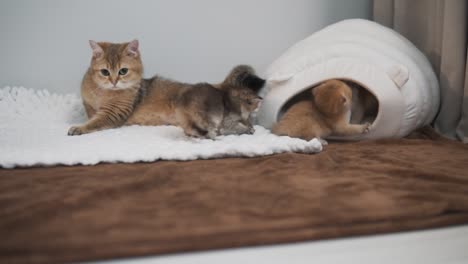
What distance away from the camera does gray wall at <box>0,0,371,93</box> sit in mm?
1869

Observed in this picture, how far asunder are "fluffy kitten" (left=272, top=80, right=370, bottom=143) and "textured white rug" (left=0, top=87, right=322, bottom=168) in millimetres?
83

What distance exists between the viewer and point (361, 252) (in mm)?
666

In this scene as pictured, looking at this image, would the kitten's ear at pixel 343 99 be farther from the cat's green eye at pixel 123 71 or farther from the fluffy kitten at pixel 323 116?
the cat's green eye at pixel 123 71

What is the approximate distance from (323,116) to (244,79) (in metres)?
0.32

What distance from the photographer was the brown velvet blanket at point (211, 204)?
62 cm

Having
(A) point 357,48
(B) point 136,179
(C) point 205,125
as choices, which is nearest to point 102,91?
(C) point 205,125

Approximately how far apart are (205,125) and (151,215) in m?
0.61

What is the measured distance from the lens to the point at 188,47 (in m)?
1.99

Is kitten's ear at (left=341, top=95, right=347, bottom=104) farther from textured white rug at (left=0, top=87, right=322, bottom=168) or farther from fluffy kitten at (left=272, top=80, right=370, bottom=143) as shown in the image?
textured white rug at (left=0, top=87, right=322, bottom=168)

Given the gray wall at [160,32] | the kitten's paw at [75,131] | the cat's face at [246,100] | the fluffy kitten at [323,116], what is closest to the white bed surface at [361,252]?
the fluffy kitten at [323,116]

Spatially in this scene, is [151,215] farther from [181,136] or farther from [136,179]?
[181,136]

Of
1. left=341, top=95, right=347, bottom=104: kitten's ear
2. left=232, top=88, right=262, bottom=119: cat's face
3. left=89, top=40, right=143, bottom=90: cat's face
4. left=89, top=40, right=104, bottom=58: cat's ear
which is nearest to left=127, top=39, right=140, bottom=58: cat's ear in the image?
left=89, top=40, right=143, bottom=90: cat's face

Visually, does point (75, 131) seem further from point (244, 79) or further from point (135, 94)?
point (244, 79)

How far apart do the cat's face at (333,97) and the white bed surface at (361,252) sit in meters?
0.70
